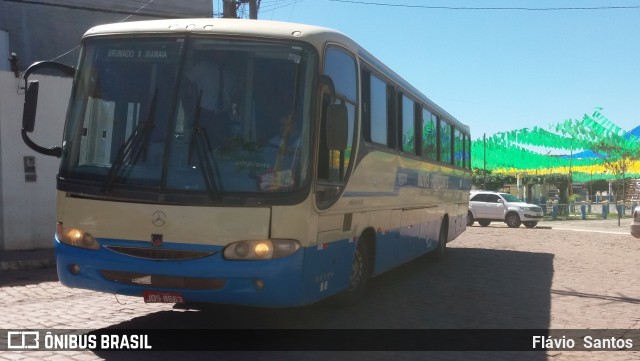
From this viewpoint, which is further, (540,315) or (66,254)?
(540,315)

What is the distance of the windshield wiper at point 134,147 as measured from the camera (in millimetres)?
6168

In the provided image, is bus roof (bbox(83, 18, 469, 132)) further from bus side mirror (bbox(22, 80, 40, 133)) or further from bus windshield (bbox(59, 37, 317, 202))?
bus side mirror (bbox(22, 80, 40, 133))

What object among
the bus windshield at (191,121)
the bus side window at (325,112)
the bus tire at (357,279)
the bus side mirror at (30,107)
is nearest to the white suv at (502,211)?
the bus tire at (357,279)

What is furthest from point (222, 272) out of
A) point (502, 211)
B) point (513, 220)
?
point (502, 211)

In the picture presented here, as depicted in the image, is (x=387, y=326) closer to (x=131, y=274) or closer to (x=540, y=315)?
(x=540, y=315)

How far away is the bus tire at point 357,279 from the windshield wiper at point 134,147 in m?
3.03

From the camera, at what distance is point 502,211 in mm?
32375

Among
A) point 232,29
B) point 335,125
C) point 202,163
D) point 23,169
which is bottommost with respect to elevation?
point 202,163

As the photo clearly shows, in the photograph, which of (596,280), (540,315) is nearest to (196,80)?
(540,315)

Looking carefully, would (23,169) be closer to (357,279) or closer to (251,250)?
(357,279)

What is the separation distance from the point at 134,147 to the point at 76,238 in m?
1.03

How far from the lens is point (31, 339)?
260 inches

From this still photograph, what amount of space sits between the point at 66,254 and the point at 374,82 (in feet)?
14.1

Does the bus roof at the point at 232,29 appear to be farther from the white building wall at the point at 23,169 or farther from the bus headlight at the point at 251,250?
the white building wall at the point at 23,169
